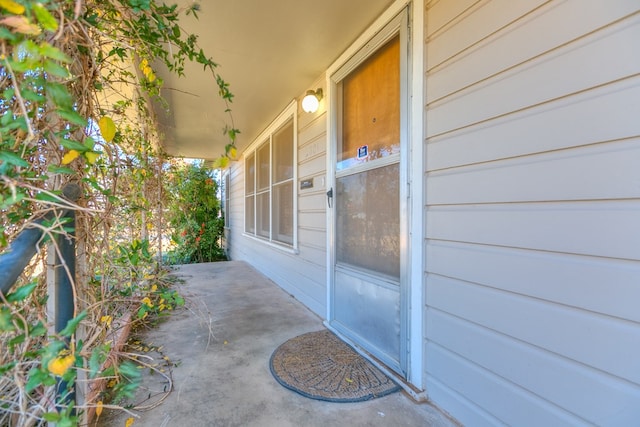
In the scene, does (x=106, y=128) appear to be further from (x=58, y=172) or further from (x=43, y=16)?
(x=43, y=16)

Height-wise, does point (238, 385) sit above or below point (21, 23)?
below

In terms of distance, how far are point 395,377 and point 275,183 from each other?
3.33 metres

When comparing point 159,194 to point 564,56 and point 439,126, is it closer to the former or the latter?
point 439,126

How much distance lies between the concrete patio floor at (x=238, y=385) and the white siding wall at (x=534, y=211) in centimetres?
44

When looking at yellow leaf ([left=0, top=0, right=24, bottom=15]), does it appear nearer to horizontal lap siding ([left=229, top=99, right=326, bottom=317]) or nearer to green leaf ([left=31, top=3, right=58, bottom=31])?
green leaf ([left=31, top=3, right=58, bottom=31])

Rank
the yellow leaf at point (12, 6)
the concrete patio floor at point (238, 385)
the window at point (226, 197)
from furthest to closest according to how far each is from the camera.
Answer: the window at point (226, 197), the concrete patio floor at point (238, 385), the yellow leaf at point (12, 6)

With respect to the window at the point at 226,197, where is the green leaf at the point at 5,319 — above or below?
below

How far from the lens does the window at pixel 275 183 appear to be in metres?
4.12

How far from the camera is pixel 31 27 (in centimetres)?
58

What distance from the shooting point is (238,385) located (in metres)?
1.93

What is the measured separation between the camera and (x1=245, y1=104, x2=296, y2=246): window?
4121mm

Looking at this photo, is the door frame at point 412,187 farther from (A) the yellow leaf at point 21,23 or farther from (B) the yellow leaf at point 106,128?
(A) the yellow leaf at point 21,23

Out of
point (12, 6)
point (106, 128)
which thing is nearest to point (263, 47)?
point (106, 128)

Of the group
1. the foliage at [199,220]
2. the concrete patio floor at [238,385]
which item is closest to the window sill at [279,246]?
the concrete patio floor at [238,385]
